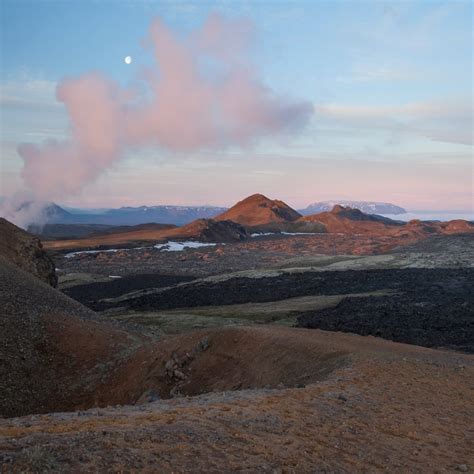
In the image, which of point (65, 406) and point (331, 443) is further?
point (65, 406)

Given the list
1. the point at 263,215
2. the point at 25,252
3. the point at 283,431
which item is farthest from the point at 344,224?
the point at 283,431

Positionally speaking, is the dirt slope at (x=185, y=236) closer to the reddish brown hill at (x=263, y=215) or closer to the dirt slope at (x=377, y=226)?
the reddish brown hill at (x=263, y=215)

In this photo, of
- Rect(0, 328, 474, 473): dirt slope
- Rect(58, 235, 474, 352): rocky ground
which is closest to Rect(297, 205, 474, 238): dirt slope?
Rect(58, 235, 474, 352): rocky ground

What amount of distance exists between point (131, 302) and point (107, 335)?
94.9ft

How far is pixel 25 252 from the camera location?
44.2 meters

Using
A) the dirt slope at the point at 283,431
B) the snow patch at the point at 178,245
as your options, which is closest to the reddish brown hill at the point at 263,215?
the snow patch at the point at 178,245

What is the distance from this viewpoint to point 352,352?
58.0 ft

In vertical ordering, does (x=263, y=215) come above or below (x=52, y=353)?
above

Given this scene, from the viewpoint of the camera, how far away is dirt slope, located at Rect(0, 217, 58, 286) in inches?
1671

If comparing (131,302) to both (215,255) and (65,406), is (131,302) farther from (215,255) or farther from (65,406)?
(215,255)

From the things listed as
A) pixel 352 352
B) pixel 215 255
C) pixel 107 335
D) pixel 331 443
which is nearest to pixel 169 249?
pixel 215 255

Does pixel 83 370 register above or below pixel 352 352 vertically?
below

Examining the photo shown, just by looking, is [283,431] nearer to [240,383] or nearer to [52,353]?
[240,383]

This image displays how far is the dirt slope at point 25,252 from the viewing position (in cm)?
4244
